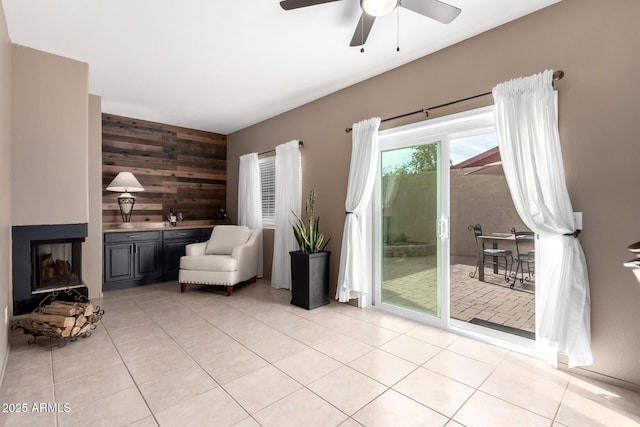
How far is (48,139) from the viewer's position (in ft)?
9.20

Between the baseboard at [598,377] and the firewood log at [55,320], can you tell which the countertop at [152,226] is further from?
the baseboard at [598,377]

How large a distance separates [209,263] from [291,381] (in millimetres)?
2450

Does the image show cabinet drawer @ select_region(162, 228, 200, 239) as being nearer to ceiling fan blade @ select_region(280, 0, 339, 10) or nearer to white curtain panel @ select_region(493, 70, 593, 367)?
ceiling fan blade @ select_region(280, 0, 339, 10)

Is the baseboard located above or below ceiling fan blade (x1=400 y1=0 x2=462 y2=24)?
below

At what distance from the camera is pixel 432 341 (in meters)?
2.66

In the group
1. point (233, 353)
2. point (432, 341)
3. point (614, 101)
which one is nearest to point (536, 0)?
point (614, 101)

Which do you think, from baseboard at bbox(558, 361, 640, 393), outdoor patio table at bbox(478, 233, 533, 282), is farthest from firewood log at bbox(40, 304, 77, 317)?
outdoor patio table at bbox(478, 233, 533, 282)

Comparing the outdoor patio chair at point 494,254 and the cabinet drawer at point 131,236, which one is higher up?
the cabinet drawer at point 131,236

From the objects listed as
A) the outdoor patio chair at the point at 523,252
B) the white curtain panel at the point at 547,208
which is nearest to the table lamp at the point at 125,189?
the white curtain panel at the point at 547,208

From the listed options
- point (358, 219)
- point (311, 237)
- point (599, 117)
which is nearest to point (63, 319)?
point (311, 237)

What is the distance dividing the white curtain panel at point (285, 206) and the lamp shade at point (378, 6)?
8.31ft

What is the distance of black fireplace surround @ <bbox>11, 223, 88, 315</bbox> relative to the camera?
279 centimetres

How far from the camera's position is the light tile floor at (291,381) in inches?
66.6

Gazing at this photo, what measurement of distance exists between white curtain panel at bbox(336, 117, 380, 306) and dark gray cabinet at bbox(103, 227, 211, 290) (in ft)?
9.22
